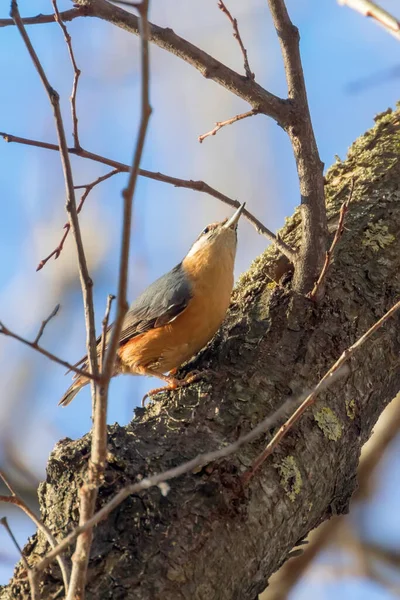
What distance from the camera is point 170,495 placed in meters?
1.87

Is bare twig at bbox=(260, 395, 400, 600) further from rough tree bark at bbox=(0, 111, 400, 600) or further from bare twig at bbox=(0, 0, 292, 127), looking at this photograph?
bare twig at bbox=(0, 0, 292, 127)

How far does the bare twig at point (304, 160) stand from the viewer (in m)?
2.29

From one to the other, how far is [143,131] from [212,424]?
122cm

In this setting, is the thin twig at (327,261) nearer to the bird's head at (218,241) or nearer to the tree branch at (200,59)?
the tree branch at (200,59)

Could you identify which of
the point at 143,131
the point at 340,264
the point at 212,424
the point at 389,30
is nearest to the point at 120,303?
the point at 143,131

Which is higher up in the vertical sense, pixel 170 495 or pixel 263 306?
pixel 263 306

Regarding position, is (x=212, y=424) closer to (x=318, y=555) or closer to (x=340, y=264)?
(x=340, y=264)

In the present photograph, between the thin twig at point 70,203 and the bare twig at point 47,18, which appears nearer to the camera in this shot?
the thin twig at point 70,203

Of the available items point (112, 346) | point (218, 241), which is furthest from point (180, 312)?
point (112, 346)

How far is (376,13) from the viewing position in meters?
1.17

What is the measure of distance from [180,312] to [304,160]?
92 centimetres

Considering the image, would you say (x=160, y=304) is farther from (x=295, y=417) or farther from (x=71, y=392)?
(x=295, y=417)

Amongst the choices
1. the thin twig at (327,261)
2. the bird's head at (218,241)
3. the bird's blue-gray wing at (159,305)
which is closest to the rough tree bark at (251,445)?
the thin twig at (327,261)

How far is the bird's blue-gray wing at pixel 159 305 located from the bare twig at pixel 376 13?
197 centimetres
